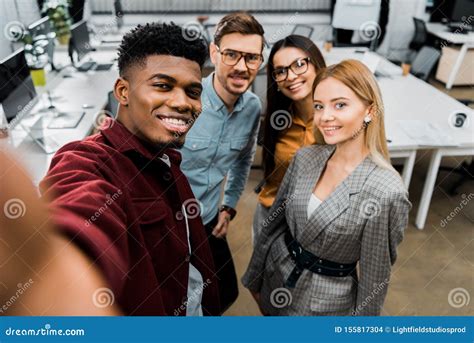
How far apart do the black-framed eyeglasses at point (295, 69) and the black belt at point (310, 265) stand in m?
Answer: 0.44

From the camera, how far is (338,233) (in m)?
0.87

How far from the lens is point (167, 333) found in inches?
21.8

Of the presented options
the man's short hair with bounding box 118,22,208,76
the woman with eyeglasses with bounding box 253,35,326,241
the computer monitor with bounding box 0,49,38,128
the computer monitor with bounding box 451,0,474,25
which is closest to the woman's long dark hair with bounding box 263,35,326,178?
the woman with eyeglasses with bounding box 253,35,326,241

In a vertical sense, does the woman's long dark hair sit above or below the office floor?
above

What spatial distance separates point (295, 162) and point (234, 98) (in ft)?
0.85

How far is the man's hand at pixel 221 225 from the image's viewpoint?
1.27m

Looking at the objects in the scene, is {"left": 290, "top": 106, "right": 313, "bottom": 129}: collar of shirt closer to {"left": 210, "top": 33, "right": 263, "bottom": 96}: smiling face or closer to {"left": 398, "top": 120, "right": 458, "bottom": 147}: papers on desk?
{"left": 210, "top": 33, "right": 263, "bottom": 96}: smiling face

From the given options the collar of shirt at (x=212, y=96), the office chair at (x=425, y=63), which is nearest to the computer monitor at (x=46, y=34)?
the collar of shirt at (x=212, y=96)

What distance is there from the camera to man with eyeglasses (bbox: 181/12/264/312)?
36.8 inches

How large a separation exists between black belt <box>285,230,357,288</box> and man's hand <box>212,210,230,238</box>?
339 millimetres

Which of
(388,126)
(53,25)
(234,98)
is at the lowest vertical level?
(388,126)

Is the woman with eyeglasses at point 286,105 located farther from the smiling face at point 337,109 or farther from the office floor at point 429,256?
the office floor at point 429,256

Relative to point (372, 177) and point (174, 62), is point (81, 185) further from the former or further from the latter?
point (372, 177)

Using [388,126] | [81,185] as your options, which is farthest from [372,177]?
[388,126]
